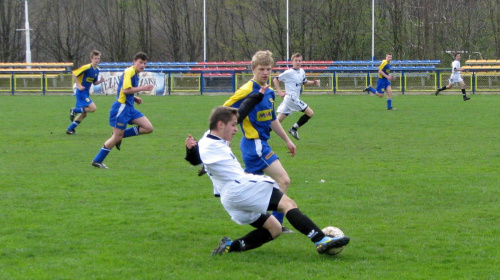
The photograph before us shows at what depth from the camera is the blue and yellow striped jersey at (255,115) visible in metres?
6.24

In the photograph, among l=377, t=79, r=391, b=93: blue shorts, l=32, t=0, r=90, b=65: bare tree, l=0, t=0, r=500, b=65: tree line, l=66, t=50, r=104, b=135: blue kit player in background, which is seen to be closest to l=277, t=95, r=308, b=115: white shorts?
l=66, t=50, r=104, b=135: blue kit player in background

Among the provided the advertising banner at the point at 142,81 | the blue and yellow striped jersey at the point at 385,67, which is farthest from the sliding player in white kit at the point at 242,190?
the advertising banner at the point at 142,81

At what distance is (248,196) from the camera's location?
16.7 feet

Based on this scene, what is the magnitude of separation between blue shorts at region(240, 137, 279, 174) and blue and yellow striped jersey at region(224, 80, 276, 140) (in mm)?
69

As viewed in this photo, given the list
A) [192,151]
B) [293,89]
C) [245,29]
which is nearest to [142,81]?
[293,89]

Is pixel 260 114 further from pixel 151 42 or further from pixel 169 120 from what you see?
pixel 151 42

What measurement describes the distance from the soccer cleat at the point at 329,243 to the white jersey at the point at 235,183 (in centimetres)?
49

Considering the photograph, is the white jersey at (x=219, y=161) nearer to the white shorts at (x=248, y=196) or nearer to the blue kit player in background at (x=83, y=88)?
the white shorts at (x=248, y=196)

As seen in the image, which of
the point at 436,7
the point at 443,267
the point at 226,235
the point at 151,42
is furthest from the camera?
the point at 151,42

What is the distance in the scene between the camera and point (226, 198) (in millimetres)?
5160

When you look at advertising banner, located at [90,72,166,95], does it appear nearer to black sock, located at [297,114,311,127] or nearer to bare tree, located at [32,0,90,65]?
black sock, located at [297,114,311,127]

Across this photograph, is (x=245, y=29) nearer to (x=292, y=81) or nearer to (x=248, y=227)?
(x=292, y=81)

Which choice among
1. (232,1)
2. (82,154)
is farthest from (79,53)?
(82,154)

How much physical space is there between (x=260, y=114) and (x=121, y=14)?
4430 centimetres
